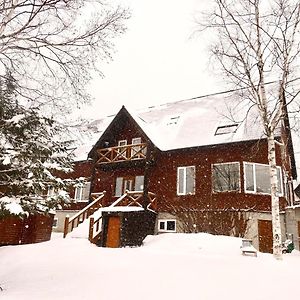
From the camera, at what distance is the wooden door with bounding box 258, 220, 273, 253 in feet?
54.4

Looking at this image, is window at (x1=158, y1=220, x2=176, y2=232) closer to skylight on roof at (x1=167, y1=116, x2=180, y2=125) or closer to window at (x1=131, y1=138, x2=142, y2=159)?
window at (x1=131, y1=138, x2=142, y2=159)

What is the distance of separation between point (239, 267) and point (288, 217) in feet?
30.2

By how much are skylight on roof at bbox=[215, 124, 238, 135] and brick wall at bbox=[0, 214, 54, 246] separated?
11176 mm

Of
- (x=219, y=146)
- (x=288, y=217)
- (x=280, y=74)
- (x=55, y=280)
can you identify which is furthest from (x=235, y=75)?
(x=55, y=280)

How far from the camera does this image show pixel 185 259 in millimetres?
11414

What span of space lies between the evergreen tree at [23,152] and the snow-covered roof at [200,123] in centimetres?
1069

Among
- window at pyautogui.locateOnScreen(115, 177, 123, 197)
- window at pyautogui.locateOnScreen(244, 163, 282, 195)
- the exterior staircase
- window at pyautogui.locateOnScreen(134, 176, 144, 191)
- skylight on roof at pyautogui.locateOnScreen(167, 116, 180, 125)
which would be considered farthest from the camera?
skylight on roof at pyautogui.locateOnScreen(167, 116, 180, 125)

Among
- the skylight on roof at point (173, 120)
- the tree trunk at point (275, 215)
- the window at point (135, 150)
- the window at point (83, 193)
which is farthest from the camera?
the window at point (83, 193)

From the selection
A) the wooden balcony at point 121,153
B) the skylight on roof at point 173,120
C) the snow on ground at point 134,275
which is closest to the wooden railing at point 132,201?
the wooden balcony at point 121,153

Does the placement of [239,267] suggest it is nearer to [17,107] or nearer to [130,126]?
[17,107]

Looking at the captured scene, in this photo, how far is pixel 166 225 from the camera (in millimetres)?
19094

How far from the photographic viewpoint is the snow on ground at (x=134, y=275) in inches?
294

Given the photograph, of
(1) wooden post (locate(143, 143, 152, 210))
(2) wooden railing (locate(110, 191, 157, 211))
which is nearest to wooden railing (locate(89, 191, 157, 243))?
(2) wooden railing (locate(110, 191, 157, 211))

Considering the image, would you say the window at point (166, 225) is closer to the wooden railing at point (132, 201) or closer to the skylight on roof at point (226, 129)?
the wooden railing at point (132, 201)
